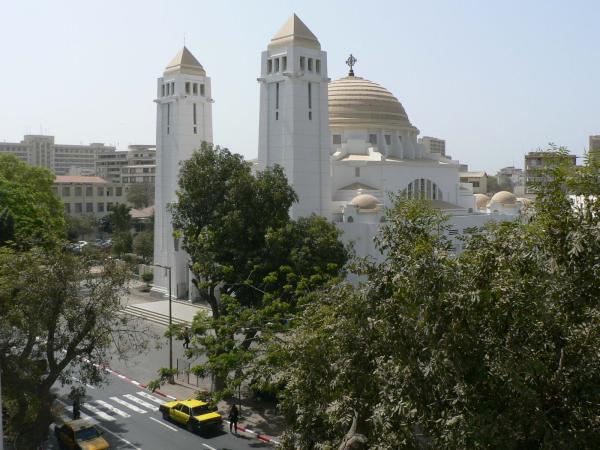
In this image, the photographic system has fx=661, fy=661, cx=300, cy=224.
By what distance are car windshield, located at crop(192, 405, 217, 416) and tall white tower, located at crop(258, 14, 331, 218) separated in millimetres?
17598

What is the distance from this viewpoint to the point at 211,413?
2125cm

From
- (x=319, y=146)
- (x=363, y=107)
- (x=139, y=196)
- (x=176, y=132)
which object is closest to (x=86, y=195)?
(x=139, y=196)

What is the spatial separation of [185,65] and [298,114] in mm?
11143

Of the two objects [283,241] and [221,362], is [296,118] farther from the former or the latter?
[221,362]

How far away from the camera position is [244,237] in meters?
25.6

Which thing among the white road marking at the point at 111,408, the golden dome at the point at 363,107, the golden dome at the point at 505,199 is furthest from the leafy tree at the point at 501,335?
the golden dome at the point at 505,199

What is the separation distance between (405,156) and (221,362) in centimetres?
3149

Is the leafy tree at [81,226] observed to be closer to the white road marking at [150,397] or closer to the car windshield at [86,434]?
the white road marking at [150,397]

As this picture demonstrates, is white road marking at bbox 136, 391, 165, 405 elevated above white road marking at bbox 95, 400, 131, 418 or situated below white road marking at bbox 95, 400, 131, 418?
above

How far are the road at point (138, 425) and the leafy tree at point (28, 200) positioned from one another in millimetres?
9926

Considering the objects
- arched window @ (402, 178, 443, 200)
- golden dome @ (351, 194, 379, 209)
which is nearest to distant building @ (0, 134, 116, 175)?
arched window @ (402, 178, 443, 200)

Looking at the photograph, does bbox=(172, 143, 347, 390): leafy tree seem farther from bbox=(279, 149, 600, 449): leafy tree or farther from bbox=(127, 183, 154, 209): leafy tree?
bbox=(127, 183, 154, 209): leafy tree

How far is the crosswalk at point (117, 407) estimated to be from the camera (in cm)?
2280

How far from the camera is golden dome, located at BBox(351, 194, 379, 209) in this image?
124 feet
